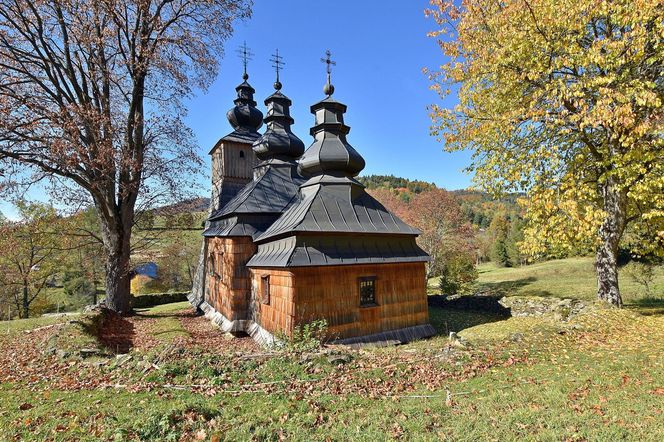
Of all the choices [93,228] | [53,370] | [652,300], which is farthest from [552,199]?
[93,228]

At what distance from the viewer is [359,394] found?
584cm

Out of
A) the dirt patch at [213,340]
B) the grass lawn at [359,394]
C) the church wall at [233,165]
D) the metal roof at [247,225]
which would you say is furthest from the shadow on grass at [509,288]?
the church wall at [233,165]

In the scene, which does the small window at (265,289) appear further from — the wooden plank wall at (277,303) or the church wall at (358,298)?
the church wall at (358,298)

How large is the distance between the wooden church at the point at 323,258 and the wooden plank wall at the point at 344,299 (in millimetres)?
33

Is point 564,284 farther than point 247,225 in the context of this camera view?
Yes

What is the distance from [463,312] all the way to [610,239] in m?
7.99

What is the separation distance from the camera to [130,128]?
568 inches

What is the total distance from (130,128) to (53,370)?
36.3 feet

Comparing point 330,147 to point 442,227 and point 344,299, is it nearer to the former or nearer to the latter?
point 344,299

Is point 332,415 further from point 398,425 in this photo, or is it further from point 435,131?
point 435,131

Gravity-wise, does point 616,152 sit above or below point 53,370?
above

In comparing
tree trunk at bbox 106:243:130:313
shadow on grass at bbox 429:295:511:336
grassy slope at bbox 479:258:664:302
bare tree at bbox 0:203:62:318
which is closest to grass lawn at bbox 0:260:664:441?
shadow on grass at bbox 429:295:511:336

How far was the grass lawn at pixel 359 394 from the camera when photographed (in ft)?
14.3

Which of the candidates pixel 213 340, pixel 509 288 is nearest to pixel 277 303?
pixel 213 340
